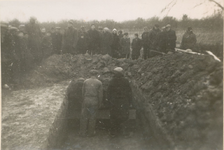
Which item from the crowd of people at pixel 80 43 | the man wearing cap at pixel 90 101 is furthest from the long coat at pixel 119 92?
the crowd of people at pixel 80 43

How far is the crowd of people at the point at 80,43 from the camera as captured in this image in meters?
5.64

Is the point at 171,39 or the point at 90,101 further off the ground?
the point at 171,39

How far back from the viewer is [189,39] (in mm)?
5543

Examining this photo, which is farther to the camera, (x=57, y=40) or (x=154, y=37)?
(x=57, y=40)

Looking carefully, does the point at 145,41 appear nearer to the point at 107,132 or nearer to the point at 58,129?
the point at 107,132

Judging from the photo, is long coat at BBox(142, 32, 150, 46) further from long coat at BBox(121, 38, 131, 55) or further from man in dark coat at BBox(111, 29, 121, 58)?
man in dark coat at BBox(111, 29, 121, 58)

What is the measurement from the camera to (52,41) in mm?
7766

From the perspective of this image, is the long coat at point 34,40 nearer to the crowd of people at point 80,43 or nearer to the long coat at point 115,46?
the crowd of people at point 80,43

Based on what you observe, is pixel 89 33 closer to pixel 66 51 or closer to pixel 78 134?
pixel 66 51

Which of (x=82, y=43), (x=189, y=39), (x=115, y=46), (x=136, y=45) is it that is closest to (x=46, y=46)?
(x=82, y=43)

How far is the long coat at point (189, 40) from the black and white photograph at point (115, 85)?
3cm

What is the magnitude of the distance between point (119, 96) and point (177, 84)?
1.26 meters

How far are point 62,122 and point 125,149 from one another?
1600 millimetres

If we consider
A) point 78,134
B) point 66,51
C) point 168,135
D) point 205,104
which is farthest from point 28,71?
point 205,104
